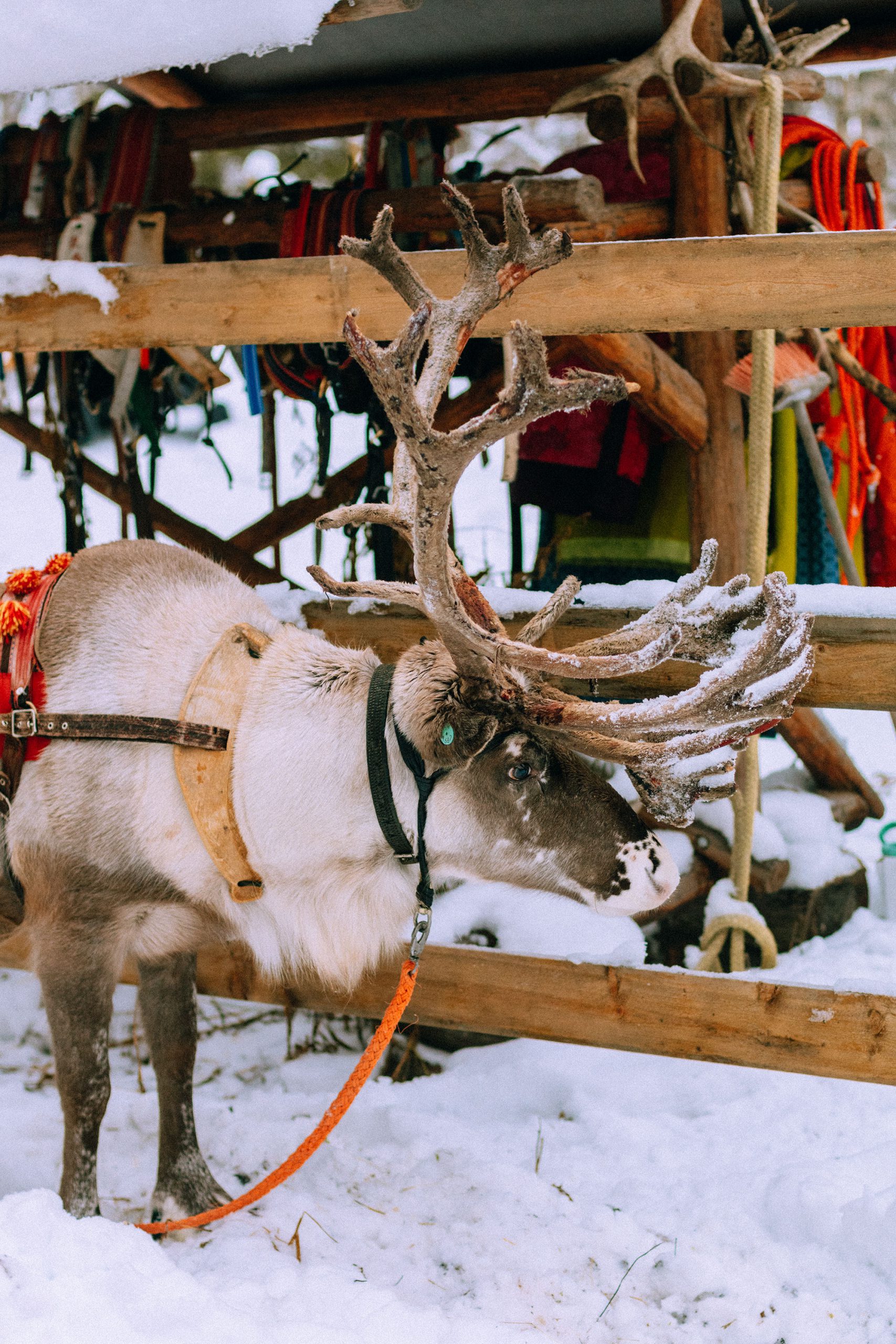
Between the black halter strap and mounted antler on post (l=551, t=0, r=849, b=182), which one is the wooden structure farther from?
the black halter strap

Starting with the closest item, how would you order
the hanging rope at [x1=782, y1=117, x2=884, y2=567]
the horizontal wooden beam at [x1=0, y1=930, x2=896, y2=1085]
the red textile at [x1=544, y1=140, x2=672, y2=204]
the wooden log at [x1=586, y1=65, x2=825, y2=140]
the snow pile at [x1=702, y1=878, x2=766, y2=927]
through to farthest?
1. the horizontal wooden beam at [x1=0, y1=930, x2=896, y2=1085]
2. the snow pile at [x1=702, y1=878, x2=766, y2=927]
3. the wooden log at [x1=586, y1=65, x2=825, y2=140]
4. the hanging rope at [x1=782, y1=117, x2=884, y2=567]
5. the red textile at [x1=544, y1=140, x2=672, y2=204]

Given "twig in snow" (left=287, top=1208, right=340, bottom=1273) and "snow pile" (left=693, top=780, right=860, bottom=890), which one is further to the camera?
"snow pile" (left=693, top=780, right=860, bottom=890)

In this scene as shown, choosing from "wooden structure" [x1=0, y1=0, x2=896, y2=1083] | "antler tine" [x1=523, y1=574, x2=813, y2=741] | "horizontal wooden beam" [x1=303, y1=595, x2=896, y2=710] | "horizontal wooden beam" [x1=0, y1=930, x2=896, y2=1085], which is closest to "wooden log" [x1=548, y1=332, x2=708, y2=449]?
"wooden structure" [x1=0, y1=0, x2=896, y2=1083]

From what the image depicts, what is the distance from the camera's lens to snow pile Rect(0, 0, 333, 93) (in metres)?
2.48

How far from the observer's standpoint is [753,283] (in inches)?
82.7

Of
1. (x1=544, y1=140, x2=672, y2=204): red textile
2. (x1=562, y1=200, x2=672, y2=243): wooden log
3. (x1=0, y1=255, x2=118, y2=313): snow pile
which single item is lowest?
(x1=0, y1=255, x2=118, y2=313): snow pile

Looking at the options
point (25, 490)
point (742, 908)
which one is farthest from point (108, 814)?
point (25, 490)

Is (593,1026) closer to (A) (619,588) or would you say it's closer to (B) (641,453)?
(A) (619,588)

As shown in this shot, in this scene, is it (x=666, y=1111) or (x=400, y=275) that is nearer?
(x=400, y=275)

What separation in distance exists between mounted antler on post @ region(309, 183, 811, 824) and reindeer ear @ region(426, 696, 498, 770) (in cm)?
5

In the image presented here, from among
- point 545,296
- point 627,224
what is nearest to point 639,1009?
point 545,296

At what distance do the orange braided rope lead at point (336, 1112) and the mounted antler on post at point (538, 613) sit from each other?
0.57 metres

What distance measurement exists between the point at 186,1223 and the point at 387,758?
1.00 meters

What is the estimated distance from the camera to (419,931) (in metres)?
2.07
